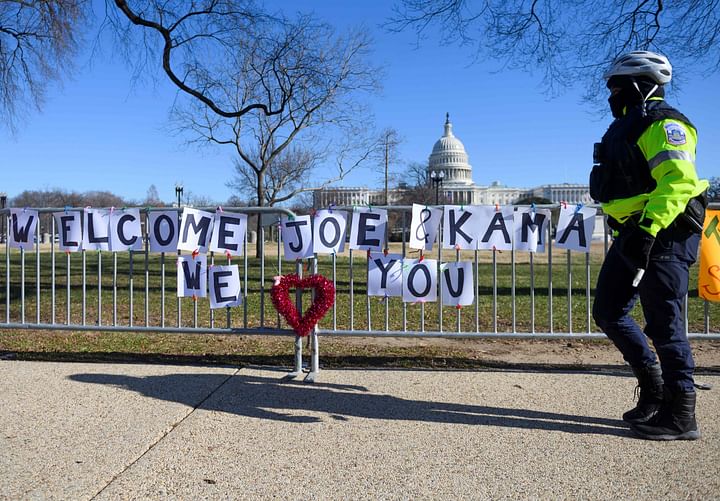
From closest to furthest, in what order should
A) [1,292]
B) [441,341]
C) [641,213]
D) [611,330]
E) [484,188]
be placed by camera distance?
1. [641,213]
2. [611,330]
3. [441,341]
4. [1,292]
5. [484,188]

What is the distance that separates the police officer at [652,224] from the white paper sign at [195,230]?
11.1 ft

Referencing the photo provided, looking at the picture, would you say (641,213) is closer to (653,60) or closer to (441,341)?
(653,60)

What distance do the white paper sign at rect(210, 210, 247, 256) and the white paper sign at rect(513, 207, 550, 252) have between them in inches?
98.1

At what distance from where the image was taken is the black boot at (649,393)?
12.3ft

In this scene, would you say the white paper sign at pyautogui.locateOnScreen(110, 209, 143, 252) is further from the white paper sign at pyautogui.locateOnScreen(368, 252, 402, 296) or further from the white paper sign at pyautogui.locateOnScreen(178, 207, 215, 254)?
the white paper sign at pyautogui.locateOnScreen(368, 252, 402, 296)

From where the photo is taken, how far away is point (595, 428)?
12.4 feet

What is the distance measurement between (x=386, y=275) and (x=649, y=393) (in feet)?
Answer: 7.82

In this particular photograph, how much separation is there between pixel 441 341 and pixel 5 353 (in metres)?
4.59

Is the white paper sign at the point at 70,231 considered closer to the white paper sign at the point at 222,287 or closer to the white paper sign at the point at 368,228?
the white paper sign at the point at 222,287

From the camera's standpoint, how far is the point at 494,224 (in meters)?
5.46

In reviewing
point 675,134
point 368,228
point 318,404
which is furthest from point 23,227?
point 675,134

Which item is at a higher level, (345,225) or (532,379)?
(345,225)

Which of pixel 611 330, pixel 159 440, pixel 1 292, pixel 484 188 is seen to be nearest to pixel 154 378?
pixel 159 440

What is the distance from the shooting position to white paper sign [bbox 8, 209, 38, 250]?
6117 mm
